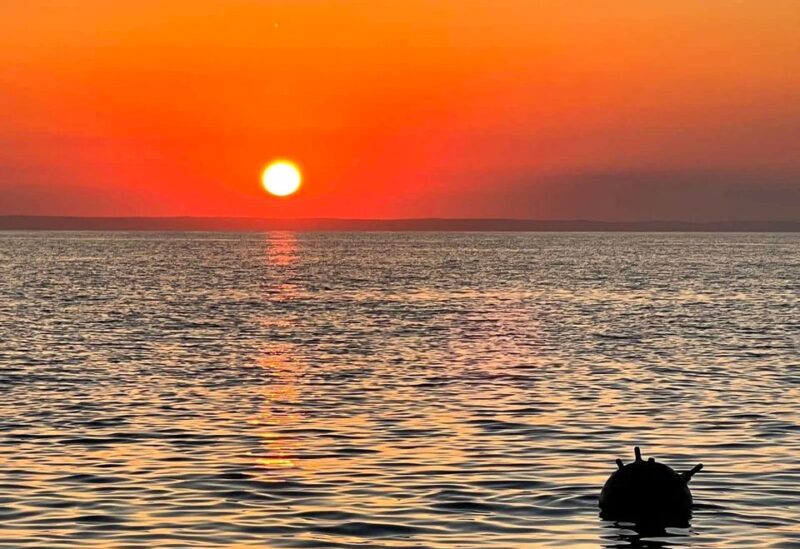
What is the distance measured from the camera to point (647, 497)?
18.6 m

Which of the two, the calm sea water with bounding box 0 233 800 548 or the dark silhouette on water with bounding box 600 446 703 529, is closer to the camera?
the calm sea water with bounding box 0 233 800 548

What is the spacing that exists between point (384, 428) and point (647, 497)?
9022 mm

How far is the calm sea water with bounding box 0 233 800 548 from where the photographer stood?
60.1 ft

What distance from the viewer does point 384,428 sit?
88.1 ft

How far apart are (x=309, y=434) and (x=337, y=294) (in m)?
65.7

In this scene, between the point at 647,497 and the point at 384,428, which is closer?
the point at 647,497

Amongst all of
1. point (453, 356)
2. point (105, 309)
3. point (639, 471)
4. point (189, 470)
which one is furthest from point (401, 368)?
point (105, 309)

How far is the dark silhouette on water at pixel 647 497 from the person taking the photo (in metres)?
18.6

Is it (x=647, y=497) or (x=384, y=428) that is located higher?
(x=384, y=428)

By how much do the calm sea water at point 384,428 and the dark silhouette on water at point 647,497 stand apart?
338 mm

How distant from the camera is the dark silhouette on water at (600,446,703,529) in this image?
1859 cm

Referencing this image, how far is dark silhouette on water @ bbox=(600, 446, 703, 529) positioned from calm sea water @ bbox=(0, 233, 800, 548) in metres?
0.34

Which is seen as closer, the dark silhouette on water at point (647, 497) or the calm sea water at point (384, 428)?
the calm sea water at point (384, 428)

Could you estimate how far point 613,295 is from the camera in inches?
3568
